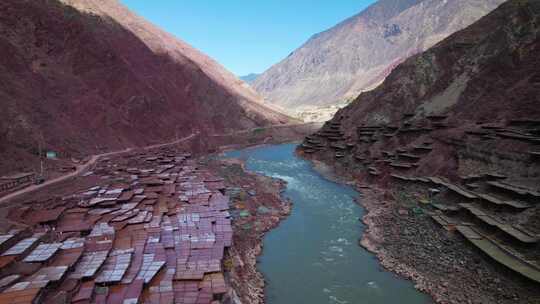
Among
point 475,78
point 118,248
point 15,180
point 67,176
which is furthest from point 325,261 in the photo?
point 475,78

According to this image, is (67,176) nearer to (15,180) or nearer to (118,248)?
(15,180)

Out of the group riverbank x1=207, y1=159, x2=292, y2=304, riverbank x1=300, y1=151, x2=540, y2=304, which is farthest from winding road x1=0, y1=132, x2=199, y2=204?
riverbank x1=300, y1=151, x2=540, y2=304

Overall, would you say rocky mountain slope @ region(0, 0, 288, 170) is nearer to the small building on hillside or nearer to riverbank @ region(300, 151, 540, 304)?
the small building on hillside

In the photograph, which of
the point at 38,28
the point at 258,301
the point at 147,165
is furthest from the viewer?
the point at 38,28

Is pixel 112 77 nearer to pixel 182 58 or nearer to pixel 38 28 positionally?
pixel 38 28

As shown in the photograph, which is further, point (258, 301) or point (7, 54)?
point (7, 54)

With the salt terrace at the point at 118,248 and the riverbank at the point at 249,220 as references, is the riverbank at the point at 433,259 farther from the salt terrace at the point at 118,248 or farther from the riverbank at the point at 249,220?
the salt terrace at the point at 118,248

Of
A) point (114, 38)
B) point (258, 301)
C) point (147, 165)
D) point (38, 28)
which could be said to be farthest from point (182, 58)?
point (258, 301)
